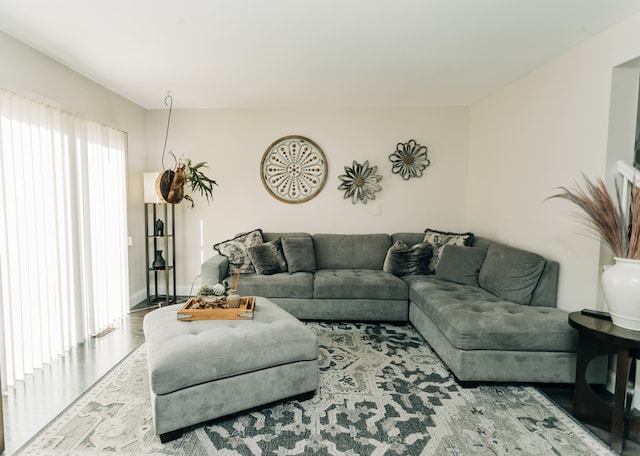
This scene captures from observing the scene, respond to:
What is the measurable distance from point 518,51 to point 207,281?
3.47m

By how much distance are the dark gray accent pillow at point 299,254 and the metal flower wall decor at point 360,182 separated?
2.98 ft

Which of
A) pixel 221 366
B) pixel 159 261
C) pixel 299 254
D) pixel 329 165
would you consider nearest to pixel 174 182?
pixel 159 261

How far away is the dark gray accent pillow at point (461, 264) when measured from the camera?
3.69 m

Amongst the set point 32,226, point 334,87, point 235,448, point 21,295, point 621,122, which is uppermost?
point 334,87

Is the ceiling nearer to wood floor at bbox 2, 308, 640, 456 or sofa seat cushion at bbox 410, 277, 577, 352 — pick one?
sofa seat cushion at bbox 410, 277, 577, 352

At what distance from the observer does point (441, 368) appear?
114 inches

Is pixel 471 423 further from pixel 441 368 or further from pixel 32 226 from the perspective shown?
pixel 32 226

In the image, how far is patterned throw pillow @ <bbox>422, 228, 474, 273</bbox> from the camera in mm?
4160

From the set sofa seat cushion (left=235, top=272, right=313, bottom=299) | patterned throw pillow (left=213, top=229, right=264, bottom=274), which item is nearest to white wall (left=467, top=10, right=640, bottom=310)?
sofa seat cushion (left=235, top=272, right=313, bottom=299)

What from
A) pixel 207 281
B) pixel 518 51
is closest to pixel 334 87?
pixel 518 51

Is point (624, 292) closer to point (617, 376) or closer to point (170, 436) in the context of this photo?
point (617, 376)

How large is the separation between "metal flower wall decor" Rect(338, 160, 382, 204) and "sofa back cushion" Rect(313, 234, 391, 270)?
1.86 feet

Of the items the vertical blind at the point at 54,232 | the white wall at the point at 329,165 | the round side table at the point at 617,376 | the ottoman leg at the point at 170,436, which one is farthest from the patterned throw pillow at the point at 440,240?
the vertical blind at the point at 54,232

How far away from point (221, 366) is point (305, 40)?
2.26 m
